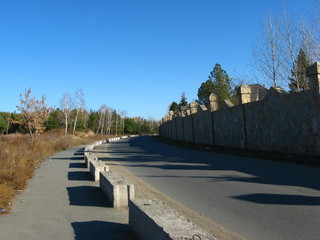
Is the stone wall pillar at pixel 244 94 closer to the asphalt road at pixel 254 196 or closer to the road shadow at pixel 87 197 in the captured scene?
the asphalt road at pixel 254 196

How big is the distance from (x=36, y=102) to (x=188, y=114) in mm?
16451

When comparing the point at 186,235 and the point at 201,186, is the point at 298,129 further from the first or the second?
the point at 186,235

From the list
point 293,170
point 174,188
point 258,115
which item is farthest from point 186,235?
point 258,115

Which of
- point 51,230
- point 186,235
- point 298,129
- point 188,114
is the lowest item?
point 51,230

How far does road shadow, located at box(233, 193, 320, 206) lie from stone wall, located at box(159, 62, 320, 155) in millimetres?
7220

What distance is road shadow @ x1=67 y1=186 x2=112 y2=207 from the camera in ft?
23.6

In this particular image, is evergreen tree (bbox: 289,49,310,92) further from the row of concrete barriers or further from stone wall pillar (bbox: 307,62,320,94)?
the row of concrete barriers

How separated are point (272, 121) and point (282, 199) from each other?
1075cm

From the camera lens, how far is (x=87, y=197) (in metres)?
7.93

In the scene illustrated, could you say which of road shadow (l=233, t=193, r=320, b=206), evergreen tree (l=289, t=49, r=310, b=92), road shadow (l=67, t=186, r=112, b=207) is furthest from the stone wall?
road shadow (l=67, t=186, r=112, b=207)

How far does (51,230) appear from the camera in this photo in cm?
529

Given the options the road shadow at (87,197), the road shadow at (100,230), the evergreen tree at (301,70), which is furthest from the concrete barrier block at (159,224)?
the evergreen tree at (301,70)

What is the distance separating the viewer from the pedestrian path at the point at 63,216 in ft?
Answer: 16.6

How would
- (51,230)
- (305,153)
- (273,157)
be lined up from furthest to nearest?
(273,157) → (305,153) → (51,230)
